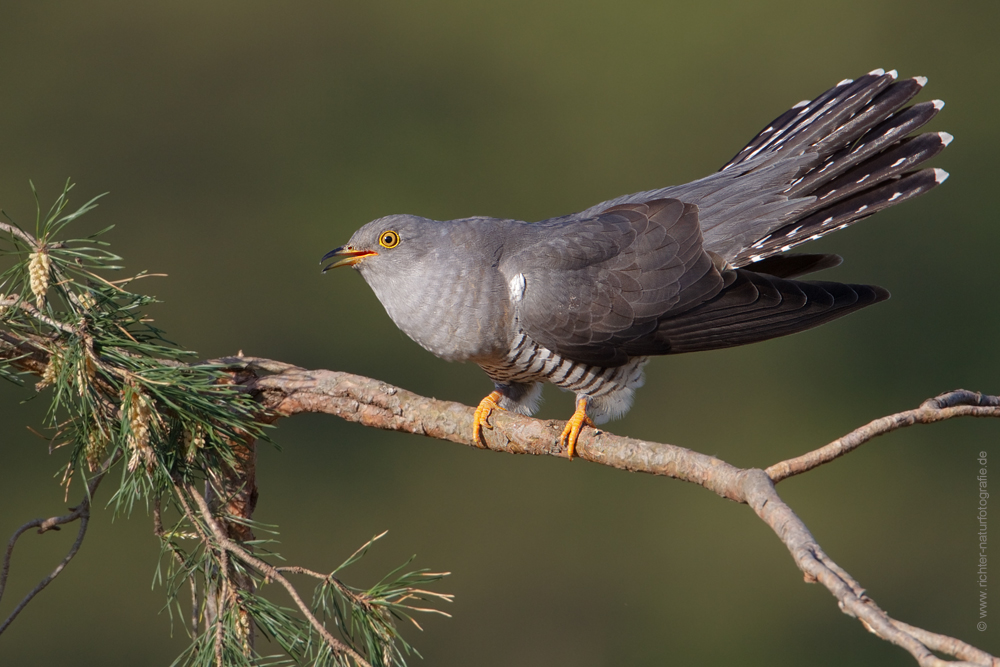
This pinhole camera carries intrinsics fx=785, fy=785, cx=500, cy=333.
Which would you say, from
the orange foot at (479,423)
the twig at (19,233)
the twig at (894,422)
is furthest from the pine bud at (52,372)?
the twig at (894,422)

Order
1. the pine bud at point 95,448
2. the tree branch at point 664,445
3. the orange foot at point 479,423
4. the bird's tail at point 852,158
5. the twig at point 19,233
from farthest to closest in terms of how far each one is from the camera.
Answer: the bird's tail at point 852,158 < the orange foot at point 479,423 < the pine bud at point 95,448 < the twig at point 19,233 < the tree branch at point 664,445

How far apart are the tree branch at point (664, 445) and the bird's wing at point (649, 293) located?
24cm

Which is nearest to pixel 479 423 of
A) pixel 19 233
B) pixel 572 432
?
pixel 572 432

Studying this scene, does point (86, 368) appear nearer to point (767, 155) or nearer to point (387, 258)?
point (387, 258)

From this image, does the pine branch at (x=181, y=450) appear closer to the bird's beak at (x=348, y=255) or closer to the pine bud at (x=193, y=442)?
the pine bud at (x=193, y=442)

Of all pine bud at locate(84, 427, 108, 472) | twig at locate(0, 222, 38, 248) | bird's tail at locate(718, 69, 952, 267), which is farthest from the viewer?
bird's tail at locate(718, 69, 952, 267)

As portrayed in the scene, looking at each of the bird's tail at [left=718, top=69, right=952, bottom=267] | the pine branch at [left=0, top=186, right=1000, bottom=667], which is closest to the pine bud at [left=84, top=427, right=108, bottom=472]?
the pine branch at [left=0, top=186, right=1000, bottom=667]

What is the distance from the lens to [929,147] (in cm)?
141

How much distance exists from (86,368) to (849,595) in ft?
2.67

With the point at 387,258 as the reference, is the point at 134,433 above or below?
below

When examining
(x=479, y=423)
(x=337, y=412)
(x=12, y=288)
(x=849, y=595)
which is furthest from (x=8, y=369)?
(x=849, y=595)

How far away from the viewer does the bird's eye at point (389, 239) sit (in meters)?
1.48

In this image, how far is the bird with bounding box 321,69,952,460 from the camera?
144cm

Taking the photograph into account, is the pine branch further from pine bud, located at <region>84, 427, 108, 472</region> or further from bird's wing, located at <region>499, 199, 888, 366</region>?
bird's wing, located at <region>499, 199, 888, 366</region>
